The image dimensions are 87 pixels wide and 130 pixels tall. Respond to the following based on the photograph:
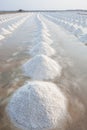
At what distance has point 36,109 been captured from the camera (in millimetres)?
3861

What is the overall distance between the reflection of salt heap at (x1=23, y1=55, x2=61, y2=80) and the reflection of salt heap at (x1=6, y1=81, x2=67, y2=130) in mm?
1258

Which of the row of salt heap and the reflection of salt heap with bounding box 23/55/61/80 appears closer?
the row of salt heap

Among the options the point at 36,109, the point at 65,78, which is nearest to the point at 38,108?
the point at 36,109

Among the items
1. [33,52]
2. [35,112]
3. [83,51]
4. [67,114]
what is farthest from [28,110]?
[83,51]

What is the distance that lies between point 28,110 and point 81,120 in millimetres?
955

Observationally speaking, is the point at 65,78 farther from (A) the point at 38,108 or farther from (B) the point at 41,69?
(A) the point at 38,108

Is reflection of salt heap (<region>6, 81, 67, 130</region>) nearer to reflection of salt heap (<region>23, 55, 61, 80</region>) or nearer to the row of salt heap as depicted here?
the row of salt heap

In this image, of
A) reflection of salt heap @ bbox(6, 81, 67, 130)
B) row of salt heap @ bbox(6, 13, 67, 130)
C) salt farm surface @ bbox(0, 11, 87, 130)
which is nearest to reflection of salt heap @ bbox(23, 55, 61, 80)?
salt farm surface @ bbox(0, 11, 87, 130)

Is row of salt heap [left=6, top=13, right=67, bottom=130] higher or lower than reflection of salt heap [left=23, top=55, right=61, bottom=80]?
higher

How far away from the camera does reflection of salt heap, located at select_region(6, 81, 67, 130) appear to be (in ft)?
12.2

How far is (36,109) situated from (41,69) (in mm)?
1974

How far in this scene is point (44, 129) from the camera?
3639 mm

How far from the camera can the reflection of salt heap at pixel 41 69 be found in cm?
562

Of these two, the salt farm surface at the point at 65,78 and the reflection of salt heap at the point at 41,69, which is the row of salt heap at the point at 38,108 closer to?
the salt farm surface at the point at 65,78
